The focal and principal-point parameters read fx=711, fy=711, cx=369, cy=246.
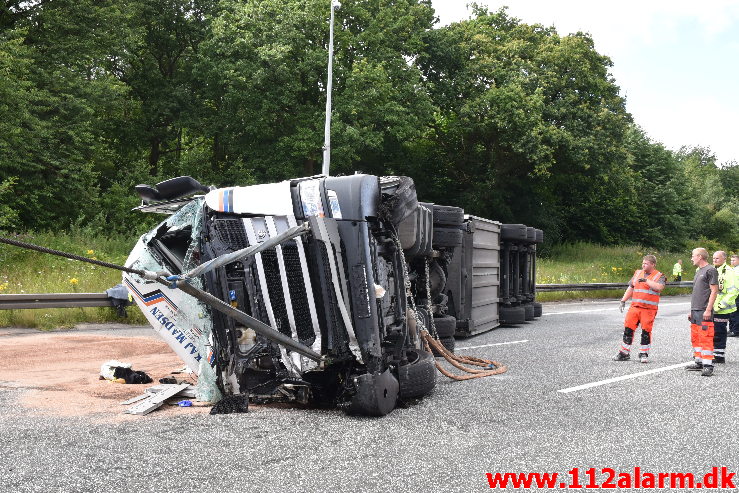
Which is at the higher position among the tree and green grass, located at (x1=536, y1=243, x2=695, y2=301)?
the tree

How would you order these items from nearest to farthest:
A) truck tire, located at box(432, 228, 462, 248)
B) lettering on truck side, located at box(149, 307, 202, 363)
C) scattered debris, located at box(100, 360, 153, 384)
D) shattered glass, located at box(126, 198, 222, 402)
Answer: shattered glass, located at box(126, 198, 222, 402), lettering on truck side, located at box(149, 307, 202, 363), scattered debris, located at box(100, 360, 153, 384), truck tire, located at box(432, 228, 462, 248)

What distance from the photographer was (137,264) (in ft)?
19.7

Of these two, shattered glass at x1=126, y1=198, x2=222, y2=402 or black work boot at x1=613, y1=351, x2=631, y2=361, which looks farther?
black work boot at x1=613, y1=351, x2=631, y2=361

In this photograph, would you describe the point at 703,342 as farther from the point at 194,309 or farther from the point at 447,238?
the point at 194,309

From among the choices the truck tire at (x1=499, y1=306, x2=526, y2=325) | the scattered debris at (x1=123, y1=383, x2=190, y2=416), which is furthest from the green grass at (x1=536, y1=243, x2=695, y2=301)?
the scattered debris at (x1=123, y1=383, x2=190, y2=416)

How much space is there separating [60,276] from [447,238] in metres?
8.36

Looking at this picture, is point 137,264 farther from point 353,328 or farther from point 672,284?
point 672,284

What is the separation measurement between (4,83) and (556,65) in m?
24.7

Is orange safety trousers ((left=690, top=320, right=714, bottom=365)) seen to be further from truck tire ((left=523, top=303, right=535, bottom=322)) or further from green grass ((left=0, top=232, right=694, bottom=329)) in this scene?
green grass ((left=0, top=232, right=694, bottom=329))

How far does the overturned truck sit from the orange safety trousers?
4.13m

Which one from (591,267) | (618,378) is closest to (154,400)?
(618,378)

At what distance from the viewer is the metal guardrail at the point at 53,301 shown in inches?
397

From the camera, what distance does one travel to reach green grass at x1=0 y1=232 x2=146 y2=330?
10.9 meters

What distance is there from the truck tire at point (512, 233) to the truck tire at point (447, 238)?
3.21m
